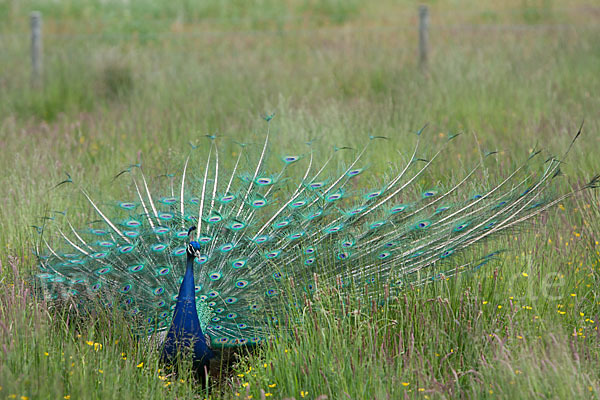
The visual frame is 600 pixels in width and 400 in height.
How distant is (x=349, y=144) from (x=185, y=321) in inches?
122

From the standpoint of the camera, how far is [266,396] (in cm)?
321

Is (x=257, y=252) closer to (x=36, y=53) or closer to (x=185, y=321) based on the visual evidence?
(x=185, y=321)

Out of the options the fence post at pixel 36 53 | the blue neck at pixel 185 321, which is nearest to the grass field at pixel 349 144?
the blue neck at pixel 185 321

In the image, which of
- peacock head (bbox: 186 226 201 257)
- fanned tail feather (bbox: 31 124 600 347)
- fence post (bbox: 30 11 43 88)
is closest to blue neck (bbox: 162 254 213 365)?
peacock head (bbox: 186 226 201 257)

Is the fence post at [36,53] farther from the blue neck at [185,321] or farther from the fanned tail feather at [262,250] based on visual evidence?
the blue neck at [185,321]

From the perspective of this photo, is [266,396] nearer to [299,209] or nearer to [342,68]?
[299,209]

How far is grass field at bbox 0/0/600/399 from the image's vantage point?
3078 mm

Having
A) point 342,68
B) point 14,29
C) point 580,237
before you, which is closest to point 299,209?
point 580,237

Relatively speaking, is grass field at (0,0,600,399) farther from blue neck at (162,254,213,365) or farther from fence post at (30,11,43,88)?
fence post at (30,11,43,88)

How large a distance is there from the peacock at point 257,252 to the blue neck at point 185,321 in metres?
0.05

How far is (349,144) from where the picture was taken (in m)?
6.24

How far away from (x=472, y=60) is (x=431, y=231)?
20.2 feet

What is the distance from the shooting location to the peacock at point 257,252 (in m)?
3.69

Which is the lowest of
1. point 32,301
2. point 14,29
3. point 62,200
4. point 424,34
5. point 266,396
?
point 266,396
